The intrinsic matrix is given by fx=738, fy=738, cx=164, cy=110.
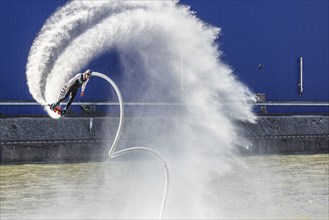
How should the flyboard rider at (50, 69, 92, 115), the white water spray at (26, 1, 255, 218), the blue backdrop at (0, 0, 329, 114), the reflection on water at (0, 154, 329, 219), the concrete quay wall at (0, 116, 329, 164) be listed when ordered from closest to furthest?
1. the flyboard rider at (50, 69, 92, 115)
2. the white water spray at (26, 1, 255, 218)
3. the reflection on water at (0, 154, 329, 219)
4. the concrete quay wall at (0, 116, 329, 164)
5. the blue backdrop at (0, 0, 329, 114)

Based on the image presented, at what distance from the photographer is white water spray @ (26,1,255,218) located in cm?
819

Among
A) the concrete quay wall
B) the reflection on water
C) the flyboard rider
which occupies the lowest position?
the reflection on water

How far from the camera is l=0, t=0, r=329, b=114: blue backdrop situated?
35.9 m

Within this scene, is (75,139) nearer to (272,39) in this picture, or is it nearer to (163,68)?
(163,68)

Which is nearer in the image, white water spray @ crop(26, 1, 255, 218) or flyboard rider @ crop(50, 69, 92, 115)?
flyboard rider @ crop(50, 69, 92, 115)

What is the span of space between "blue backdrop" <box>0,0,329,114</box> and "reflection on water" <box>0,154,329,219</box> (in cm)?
757

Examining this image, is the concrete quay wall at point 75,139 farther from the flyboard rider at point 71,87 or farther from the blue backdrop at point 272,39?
the flyboard rider at point 71,87

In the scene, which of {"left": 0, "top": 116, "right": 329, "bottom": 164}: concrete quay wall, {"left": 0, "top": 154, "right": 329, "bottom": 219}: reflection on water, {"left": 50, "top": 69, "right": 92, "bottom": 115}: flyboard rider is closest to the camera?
{"left": 50, "top": 69, "right": 92, "bottom": 115}: flyboard rider

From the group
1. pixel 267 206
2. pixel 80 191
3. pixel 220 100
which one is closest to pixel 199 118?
pixel 220 100

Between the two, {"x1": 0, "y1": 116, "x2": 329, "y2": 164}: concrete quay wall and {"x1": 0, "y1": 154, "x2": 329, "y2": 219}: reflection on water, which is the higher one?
{"x1": 0, "y1": 116, "x2": 329, "y2": 164}: concrete quay wall

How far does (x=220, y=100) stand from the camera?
32.1m

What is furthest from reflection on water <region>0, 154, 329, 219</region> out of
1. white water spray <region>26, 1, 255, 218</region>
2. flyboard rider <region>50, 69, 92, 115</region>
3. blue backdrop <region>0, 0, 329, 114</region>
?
flyboard rider <region>50, 69, 92, 115</region>

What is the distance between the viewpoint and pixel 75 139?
97.9 feet

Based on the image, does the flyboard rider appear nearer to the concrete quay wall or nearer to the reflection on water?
the reflection on water
